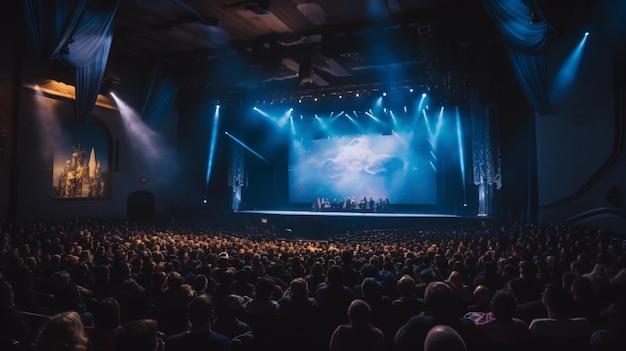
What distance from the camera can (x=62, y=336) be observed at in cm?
200

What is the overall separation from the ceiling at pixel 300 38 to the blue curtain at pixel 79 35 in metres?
2.53

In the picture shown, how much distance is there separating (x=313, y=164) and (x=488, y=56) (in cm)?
1101

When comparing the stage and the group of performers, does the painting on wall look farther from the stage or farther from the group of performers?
the group of performers

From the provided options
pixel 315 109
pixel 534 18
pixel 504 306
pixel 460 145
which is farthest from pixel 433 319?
pixel 315 109

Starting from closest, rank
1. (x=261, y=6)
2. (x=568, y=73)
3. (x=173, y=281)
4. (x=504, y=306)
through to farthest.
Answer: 1. (x=504, y=306)
2. (x=173, y=281)
3. (x=261, y=6)
4. (x=568, y=73)

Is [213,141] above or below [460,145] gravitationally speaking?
above

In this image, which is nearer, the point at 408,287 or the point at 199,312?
the point at 199,312

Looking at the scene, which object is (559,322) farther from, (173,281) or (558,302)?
(173,281)

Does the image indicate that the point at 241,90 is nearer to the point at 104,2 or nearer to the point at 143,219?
the point at 143,219

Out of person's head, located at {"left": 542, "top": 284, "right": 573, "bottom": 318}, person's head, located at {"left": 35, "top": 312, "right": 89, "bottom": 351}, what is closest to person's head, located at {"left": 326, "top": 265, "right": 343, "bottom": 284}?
person's head, located at {"left": 542, "top": 284, "right": 573, "bottom": 318}

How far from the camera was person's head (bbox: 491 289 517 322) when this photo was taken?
290cm

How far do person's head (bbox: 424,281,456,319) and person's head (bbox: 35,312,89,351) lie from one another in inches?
85.2

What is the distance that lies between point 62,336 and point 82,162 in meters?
17.1

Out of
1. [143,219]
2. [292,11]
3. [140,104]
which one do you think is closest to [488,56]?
[292,11]
